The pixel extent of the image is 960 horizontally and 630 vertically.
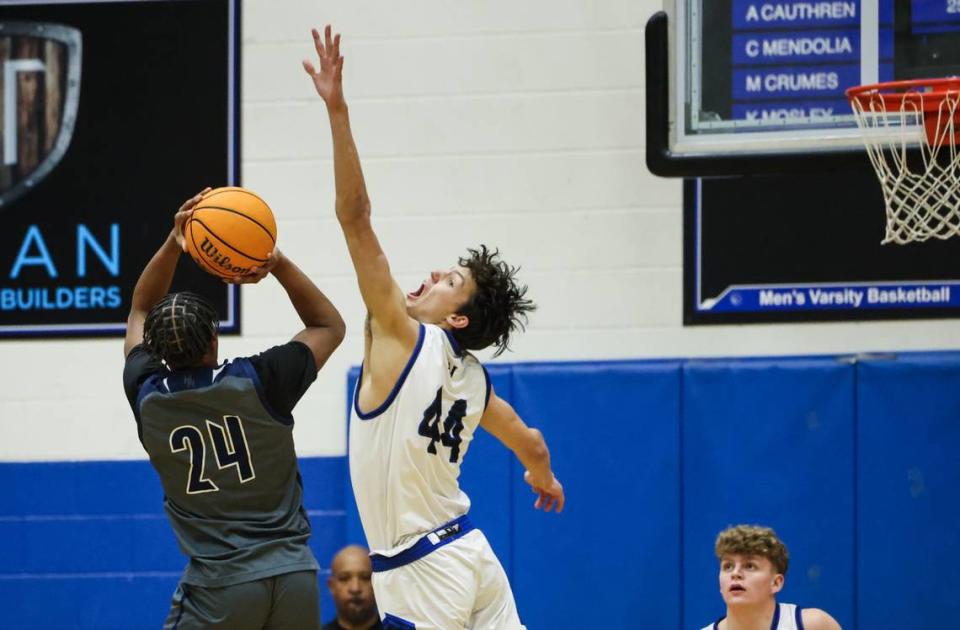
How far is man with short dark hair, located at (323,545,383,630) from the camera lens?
6.58 metres

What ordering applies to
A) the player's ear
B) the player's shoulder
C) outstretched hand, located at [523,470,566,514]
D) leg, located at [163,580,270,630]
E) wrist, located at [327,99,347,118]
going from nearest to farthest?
leg, located at [163,580,270,630] < wrist, located at [327,99,347,118] < the player's ear < outstretched hand, located at [523,470,566,514] < the player's shoulder

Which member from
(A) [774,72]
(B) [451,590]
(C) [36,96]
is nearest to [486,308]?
(B) [451,590]

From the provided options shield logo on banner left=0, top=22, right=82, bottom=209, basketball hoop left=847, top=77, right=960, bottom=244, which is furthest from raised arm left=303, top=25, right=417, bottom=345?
shield logo on banner left=0, top=22, right=82, bottom=209

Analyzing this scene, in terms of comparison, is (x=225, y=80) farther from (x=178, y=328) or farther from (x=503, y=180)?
(x=178, y=328)

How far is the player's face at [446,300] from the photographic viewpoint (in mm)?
4449

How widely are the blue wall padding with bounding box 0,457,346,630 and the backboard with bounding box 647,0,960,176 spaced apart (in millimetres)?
2785

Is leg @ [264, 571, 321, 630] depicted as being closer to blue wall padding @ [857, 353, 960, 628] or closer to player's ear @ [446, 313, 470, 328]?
player's ear @ [446, 313, 470, 328]

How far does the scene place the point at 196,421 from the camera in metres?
3.87

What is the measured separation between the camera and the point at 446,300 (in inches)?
175

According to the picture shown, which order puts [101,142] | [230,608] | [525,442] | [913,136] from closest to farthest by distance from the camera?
[230,608]
[525,442]
[913,136]
[101,142]

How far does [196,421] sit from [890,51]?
3798 millimetres

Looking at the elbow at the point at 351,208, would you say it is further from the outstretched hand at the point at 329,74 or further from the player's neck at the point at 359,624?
the player's neck at the point at 359,624

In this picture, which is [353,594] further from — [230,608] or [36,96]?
[36,96]

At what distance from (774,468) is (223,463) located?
13.3ft
